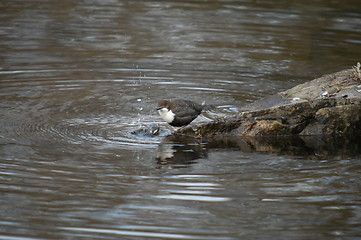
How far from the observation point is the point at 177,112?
8.34 metres

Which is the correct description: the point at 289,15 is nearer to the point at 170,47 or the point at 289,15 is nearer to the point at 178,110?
the point at 170,47

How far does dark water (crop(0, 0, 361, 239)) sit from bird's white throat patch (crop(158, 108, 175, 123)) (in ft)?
1.04

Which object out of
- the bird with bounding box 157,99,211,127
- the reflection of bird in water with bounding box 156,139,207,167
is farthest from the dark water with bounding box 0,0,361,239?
the bird with bounding box 157,99,211,127

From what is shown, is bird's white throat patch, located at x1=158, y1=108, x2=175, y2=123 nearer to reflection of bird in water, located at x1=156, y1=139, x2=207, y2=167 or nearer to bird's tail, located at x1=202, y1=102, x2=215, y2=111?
reflection of bird in water, located at x1=156, y1=139, x2=207, y2=167

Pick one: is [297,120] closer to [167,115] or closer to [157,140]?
[167,115]

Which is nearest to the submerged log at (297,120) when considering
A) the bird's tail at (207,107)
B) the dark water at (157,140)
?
the dark water at (157,140)

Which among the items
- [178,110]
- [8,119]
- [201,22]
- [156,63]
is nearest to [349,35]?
[201,22]

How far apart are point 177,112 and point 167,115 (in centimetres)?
14

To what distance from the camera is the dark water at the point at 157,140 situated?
584 cm

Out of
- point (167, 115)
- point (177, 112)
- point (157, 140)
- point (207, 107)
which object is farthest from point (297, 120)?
point (157, 140)

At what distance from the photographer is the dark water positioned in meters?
5.84

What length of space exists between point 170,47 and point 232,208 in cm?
772

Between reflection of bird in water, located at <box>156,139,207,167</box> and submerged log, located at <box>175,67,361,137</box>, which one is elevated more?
submerged log, located at <box>175,67,361,137</box>

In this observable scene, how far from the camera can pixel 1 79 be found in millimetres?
10883
